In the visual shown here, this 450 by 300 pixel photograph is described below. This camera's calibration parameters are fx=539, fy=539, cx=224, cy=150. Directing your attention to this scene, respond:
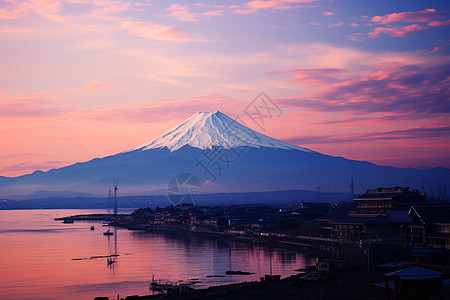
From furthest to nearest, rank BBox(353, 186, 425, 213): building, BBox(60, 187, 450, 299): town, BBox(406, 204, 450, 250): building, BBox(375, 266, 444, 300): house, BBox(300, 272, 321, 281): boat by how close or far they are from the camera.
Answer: BBox(353, 186, 425, 213): building, BBox(406, 204, 450, 250): building, BBox(300, 272, 321, 281): boat, BBox(60, 187, 450, 299): town, BBox(375, 266, 444, 300): house

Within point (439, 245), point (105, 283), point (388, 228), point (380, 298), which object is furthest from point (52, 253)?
point (380, 298)

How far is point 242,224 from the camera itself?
77875 millimetres

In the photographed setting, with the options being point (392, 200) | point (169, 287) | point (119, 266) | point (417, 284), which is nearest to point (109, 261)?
point (119, 266)

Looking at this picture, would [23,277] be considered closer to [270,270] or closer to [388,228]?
[270,270]

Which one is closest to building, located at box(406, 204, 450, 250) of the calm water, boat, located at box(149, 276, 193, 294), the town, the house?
the town

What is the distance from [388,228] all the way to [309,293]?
23445 millimetres

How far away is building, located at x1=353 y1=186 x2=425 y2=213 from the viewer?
4810 centimetres

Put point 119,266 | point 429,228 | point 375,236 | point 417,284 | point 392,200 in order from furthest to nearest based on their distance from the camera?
point 392,200, point 375,236, point 119,266, point 429,228, point 417,284

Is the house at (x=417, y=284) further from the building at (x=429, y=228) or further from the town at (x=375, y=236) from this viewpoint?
the building at (x=429, y=228)

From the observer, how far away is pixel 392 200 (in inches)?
1896

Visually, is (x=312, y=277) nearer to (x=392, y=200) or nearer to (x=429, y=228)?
(x=429, y=228)

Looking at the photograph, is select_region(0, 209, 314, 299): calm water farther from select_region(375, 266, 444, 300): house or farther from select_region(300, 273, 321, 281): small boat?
select_region(375, 266, 444, 300): house

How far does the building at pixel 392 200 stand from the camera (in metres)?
48.1

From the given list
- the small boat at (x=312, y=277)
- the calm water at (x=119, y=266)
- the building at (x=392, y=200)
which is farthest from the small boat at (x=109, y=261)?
the building at (x=392, y=200)
